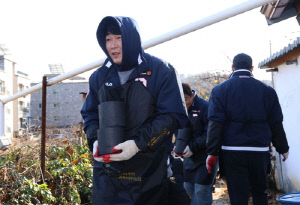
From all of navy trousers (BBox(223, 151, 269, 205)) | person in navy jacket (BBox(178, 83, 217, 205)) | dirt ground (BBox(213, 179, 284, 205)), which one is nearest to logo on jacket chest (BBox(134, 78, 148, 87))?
navy trousers (BBox(223, 151, 269, 205))

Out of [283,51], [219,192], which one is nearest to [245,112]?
[283,51]

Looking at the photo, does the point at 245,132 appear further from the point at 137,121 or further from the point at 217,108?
the point at 137,121

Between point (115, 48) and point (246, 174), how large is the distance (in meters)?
2.08

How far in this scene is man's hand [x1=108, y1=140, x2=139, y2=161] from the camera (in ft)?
8.50

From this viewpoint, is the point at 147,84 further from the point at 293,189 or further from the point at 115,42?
the point at 293,189

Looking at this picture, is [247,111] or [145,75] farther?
[247,111]

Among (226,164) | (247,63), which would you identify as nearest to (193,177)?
(226,164)

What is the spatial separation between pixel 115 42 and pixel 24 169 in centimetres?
320

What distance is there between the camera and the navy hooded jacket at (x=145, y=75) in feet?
8.96

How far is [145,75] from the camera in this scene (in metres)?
2.81

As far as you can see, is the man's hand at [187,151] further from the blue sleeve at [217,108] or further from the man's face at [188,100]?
the blue sleeve at [217,108]

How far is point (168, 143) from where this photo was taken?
115 inches

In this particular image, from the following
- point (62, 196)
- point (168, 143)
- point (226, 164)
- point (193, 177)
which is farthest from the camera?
point (62, 196)

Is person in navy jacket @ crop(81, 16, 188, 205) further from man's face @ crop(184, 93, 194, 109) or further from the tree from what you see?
the tree
